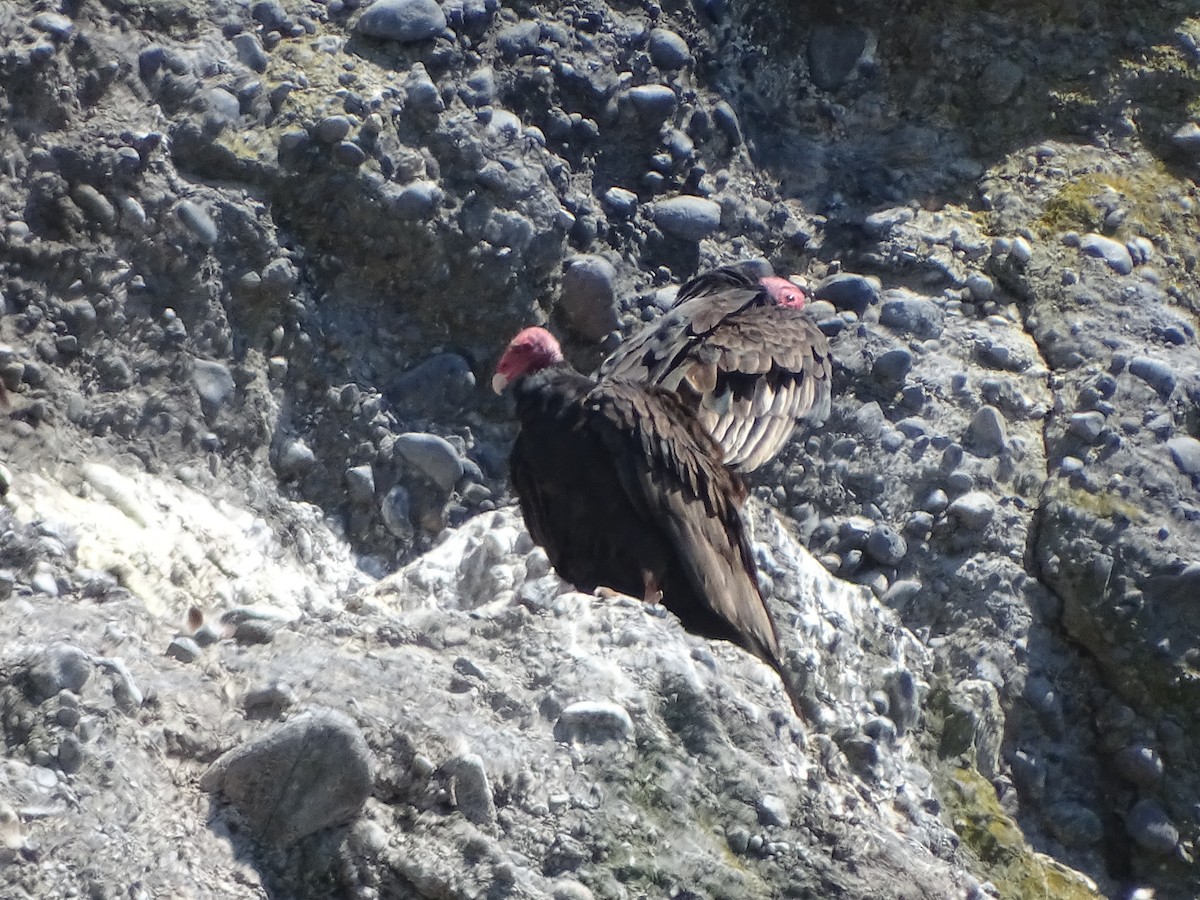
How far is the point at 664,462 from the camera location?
394 cm

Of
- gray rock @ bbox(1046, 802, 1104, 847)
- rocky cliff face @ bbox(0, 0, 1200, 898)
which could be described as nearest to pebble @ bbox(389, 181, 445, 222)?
rocky cliff face @ bbox(0, 0, 1200, 898)

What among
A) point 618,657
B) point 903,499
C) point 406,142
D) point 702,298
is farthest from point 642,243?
point 618,657

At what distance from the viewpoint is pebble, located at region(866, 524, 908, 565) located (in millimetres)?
4633

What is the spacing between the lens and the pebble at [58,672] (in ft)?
8.43

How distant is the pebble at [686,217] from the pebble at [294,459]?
159 cm

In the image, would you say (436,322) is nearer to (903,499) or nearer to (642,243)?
(642,243)

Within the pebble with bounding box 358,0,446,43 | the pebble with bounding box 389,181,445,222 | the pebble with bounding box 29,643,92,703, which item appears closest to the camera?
the pebble with bounding box 29,643,92,703

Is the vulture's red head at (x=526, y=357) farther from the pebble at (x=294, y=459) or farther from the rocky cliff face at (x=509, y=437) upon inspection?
the pebble at (x=294, y=459)

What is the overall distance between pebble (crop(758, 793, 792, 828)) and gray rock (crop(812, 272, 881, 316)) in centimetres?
262

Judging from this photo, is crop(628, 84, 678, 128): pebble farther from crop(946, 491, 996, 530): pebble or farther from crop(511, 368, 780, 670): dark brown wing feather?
crop(946, 491, 996, 530): pebble

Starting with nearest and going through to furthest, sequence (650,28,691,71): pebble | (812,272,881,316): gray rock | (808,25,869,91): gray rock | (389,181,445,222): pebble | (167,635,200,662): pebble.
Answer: (167,635,200,662): pebble
(389,181,445,222): pebble
(812,272,881,316): gray rock
(650,28,691,71): pebble
(808,25,869,91): gray rock

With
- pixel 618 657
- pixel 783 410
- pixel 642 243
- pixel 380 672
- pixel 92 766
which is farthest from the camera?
pixel 642 243

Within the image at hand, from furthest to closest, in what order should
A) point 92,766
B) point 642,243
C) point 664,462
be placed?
point 642,243
point 664,462
point 92,766

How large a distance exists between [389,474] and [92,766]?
2.09 m
